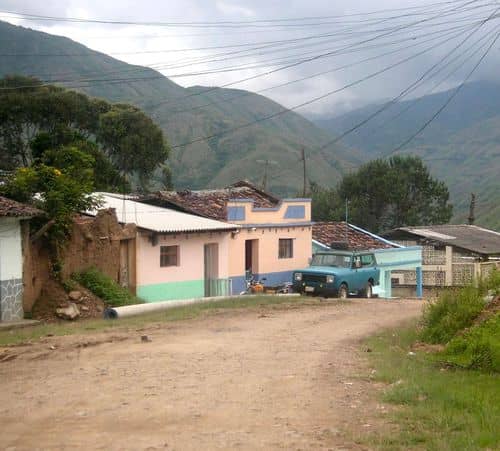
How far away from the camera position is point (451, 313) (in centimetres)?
1561

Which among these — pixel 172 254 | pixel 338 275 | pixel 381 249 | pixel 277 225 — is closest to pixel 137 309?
pixel 172 254

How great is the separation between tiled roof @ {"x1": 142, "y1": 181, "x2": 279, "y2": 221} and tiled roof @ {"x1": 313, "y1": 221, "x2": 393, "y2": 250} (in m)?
3.52

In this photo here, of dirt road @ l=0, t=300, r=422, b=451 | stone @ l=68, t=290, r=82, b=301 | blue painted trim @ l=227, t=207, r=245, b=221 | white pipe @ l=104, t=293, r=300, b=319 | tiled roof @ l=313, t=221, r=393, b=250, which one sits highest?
blue painted trim @ l=227, t=207, r=245, b=221

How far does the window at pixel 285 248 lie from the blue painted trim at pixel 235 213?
317cm

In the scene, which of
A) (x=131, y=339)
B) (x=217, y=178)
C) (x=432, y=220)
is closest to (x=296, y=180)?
(x=217, y=178)

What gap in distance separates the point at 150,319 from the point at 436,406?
11.6 m

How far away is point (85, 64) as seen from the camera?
6732 inches

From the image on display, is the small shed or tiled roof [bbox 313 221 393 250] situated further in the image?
tiled roof [bbox 313 221 393 250]

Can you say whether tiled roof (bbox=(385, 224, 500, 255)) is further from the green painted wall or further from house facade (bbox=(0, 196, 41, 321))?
house facade (bbox=(0, 196, 41, 321))

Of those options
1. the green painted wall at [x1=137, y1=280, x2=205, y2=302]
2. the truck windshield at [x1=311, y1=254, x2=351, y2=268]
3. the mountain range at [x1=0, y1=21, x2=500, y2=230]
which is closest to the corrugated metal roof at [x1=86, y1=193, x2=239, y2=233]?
the green painted wall at [x1=137, y1=280, x2=205, y2=302]

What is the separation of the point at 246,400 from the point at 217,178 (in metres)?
101

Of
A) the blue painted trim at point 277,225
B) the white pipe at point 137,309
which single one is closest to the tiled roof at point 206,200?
the blue painted trim at point 277,225

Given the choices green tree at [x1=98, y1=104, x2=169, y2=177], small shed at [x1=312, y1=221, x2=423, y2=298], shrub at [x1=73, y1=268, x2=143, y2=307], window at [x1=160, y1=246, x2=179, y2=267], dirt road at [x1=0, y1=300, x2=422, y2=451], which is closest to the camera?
dirt road at [x1=0, y1=300, x2=422, y2=451]

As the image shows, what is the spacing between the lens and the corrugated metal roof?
28.1 meters
